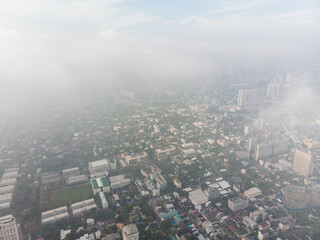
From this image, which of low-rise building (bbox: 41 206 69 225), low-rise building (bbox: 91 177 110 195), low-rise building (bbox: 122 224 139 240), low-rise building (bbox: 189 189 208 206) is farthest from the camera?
low-rise building (bbox: 91 177 110 195)

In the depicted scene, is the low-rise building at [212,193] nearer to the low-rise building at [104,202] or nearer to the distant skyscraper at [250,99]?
the low-rise building at [104,202]

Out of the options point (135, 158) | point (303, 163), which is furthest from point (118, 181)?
point (303, 163)

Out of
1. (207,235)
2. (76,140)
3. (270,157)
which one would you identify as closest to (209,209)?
(207,235)

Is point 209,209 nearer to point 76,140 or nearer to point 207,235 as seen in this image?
point 207,235

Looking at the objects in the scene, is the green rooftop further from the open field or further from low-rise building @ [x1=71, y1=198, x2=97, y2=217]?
low-rise building @ [x1=71, y1=198, x2=97, y2=217]

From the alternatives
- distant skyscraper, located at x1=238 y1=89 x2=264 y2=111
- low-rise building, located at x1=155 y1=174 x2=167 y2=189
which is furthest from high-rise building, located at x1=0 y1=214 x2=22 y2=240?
distant skyscraper, located at x1=238 y1=89 x2=264 y2=111

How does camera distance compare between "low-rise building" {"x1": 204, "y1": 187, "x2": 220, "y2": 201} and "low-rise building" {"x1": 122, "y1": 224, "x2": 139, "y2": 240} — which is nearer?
"low-rise building" {"x1": 122, "y1": 224, "x2": 139, "y2": 240}
